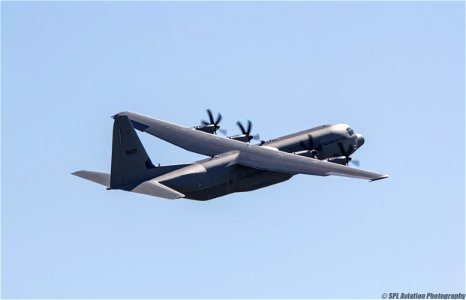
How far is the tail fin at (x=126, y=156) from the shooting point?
72.9 metres

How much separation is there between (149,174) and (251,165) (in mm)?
7881

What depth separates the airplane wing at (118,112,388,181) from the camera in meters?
75.6

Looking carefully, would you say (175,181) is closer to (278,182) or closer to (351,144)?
(278,182)

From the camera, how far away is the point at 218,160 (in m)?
78.6

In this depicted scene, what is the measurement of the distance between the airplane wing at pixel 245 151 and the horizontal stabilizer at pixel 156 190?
25.2ft

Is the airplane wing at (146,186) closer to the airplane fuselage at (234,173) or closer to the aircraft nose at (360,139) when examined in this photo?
the airplane fuselage at (234,173)

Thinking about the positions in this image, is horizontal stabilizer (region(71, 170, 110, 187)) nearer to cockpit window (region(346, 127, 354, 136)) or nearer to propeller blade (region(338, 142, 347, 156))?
propeller blade (region(338, 142, 347, 156))

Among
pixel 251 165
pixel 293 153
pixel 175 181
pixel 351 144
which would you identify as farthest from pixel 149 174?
pixel 351 144

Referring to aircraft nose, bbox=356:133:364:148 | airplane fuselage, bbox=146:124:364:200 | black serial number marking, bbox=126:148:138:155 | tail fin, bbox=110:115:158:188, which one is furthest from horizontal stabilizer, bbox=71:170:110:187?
aircraft nose, bbox=356:133:364:148

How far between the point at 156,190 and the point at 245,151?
10.8 metres

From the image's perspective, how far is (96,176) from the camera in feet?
248

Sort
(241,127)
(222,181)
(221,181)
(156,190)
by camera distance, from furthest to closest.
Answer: (241,127)
(222,181)
(221,181)
(156,190)

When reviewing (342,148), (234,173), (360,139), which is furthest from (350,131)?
(234,173)

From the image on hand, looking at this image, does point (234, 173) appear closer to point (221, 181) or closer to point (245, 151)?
point (221, 181)
